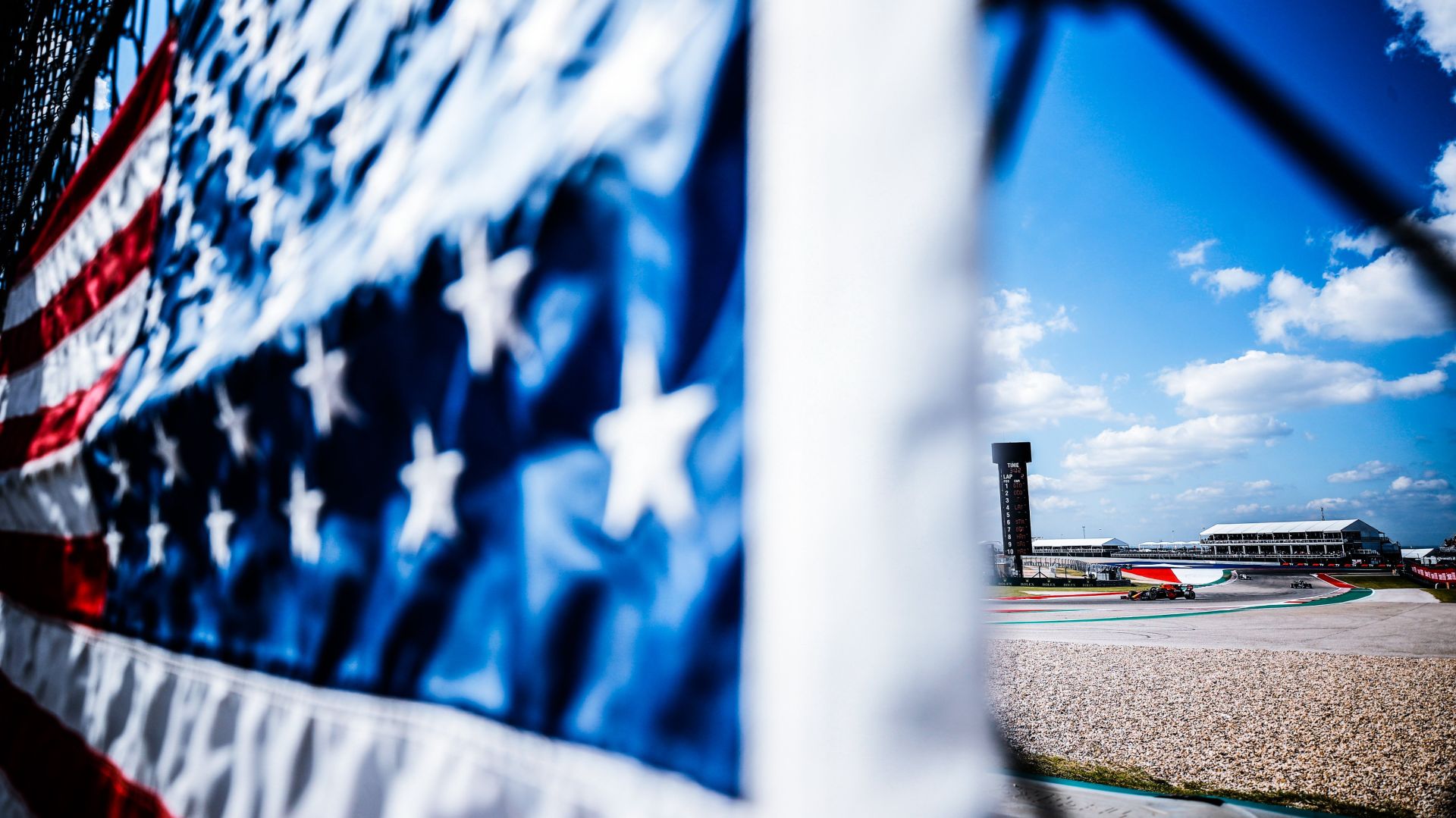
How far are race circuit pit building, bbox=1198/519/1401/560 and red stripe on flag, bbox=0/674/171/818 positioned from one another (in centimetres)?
4580

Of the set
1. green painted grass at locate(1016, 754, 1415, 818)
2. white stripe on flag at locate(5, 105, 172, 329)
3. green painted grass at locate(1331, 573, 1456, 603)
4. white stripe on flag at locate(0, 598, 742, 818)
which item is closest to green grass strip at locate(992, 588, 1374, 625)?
green painted grass at locate(1331, 573, 1456, 603)

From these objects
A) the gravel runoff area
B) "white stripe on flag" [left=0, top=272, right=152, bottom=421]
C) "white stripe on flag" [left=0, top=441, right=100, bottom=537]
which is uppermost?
"white stripe on flag" [left=0, top=272, right=152, bottom=421]

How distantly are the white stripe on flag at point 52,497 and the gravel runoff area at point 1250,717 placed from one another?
770cm

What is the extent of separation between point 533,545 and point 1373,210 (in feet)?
2.40

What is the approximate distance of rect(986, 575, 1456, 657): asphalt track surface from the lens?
12.5 meters

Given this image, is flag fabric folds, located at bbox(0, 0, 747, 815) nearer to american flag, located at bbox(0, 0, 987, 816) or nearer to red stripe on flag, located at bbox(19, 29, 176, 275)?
american flag, located at bbox(0, 0, 987, 816)

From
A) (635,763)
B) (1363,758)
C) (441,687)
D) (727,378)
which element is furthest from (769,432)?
(1363,758)

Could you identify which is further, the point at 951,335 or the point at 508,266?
the point at 508,266

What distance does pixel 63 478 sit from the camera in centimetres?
146

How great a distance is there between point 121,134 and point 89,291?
366 mm

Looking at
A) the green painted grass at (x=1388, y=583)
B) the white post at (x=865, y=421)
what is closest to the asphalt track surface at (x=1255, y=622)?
the green painted grass at (x=1388, y=583)

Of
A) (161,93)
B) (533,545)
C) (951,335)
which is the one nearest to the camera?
(951,335)

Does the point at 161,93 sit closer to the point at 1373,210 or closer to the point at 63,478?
the point at 63,478

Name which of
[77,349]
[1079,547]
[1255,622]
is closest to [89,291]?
[77,349]
